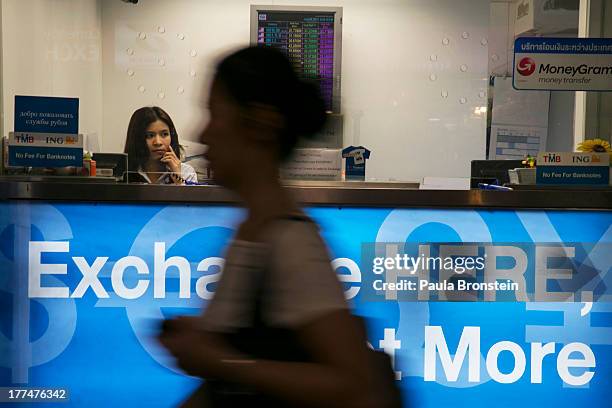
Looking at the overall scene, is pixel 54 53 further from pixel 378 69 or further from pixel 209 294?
pixel 209 294

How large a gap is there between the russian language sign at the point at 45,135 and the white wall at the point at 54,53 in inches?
53.2

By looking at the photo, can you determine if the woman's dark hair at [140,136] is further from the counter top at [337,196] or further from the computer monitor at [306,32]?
the counter top at [337,196]

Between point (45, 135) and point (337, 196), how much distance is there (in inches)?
47.1

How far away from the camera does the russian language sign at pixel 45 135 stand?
139 inches

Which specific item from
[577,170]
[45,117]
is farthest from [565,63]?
[45,117]

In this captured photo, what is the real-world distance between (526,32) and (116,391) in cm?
→ 456

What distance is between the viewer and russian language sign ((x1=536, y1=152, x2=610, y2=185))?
3533 millimetres

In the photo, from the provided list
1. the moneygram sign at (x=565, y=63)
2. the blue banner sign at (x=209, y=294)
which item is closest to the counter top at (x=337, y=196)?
the blue banner sign at (x=209, y=294)

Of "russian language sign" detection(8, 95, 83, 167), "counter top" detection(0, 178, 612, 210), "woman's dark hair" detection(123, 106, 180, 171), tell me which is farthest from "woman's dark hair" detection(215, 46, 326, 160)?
"woman's dark hair" detection(123, 106, 180, 171)

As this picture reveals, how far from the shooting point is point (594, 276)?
3156 mm

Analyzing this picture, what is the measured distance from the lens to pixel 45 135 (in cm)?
355

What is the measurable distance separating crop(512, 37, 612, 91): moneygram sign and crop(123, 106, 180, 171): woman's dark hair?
9.03 ft

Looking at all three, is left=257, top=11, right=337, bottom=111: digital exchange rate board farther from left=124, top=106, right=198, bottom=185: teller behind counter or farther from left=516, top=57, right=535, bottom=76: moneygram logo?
left=516, top=57, right=535, bottom=76: moneygram logo

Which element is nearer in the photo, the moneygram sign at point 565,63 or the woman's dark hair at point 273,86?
the woman's dark hair at point 273,86
